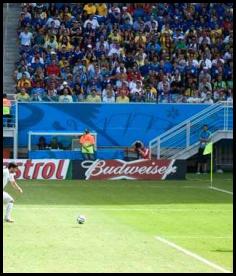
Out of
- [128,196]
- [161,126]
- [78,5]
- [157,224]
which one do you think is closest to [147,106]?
[161,126]

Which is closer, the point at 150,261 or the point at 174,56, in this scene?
the point at 150,261

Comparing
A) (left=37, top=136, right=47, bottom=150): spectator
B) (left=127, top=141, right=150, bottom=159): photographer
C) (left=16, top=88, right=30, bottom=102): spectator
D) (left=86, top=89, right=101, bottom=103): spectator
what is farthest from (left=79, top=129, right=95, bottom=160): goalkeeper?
(left=16, top=88, right=30, bottom=102): spectator

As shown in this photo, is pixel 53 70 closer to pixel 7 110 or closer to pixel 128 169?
pixel 7 110

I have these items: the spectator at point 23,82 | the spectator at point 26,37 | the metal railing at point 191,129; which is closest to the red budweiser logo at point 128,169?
the metal railing at point 191,129

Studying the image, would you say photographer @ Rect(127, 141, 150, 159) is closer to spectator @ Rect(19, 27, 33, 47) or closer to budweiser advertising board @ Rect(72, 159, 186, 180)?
budweiser advertising board @ Rect(72, 159, 186, 180)

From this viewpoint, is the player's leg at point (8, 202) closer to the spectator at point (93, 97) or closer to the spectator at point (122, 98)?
the spectator at point (93, 97)

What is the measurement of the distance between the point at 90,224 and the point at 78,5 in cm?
2599

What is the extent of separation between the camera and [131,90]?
41.5m

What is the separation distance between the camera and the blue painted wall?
1591 inches

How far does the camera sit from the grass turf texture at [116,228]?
49.9ft

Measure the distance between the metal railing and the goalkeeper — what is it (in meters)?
3.65

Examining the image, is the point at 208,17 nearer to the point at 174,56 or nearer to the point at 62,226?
the point at 174,56

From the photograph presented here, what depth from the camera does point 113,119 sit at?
134ft

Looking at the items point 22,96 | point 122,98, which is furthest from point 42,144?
point 122,98
